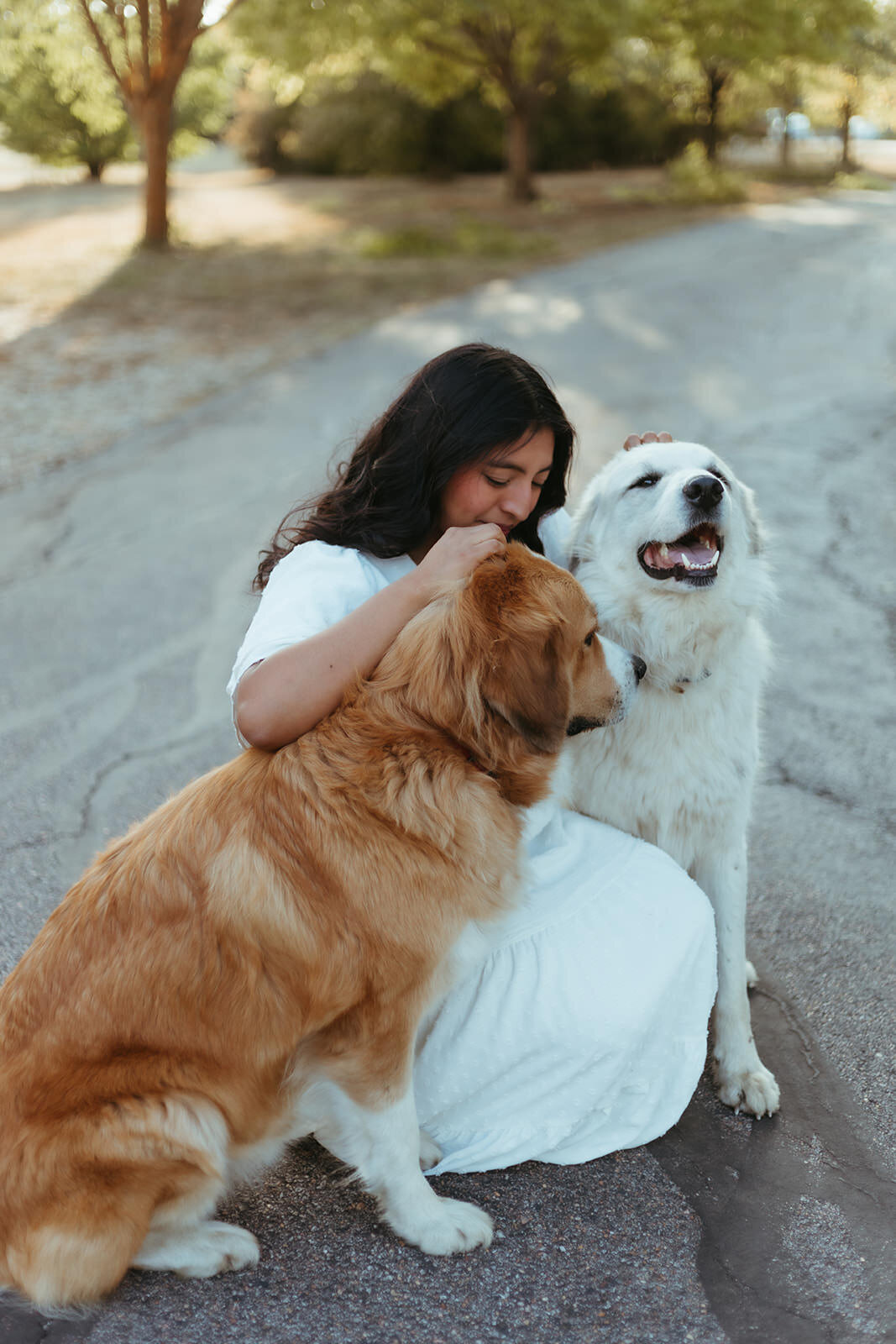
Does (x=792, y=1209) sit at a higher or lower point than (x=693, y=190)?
lower

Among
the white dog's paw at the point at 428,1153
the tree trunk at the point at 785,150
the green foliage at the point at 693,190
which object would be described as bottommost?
the white dog's paw at the point at 428,1153

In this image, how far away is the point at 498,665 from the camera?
222cm

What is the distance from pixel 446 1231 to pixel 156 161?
14922 mm

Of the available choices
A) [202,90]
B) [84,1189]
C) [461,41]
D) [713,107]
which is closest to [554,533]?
[84,1189]

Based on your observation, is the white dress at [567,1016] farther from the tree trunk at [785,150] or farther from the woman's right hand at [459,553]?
the tree trunk at [785,150]

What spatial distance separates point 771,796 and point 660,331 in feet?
27.5

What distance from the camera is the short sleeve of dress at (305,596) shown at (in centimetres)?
261

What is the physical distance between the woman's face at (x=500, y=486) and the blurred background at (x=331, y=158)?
5682 millimetres

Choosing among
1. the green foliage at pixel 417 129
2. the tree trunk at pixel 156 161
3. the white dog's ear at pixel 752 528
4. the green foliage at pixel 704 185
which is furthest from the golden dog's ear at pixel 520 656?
the green foliage at pixel 417 129

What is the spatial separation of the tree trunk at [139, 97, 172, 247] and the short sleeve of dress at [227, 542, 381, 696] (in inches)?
532

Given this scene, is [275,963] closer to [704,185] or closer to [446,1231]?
[446,1231]

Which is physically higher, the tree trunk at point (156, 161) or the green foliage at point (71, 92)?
the green foliage at point (71, 92)

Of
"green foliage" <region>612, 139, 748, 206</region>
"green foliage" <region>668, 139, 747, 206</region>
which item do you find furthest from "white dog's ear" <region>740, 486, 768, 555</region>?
"green foliage" <region>668, 139, 747, 206</region>

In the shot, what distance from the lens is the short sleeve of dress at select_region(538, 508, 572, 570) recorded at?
133 inches
